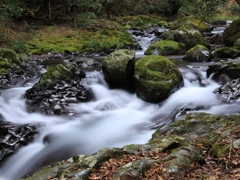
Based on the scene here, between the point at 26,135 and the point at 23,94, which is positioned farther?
the point at 23,94

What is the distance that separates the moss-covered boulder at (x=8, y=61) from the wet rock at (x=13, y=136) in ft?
15.9

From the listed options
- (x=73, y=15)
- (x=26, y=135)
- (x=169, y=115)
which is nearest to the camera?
(x=26, y=135)

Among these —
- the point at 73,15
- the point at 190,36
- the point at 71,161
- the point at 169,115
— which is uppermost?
the point at 73,15

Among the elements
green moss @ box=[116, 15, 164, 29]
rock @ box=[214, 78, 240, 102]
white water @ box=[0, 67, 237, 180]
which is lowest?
white water @ box=[0, 67, 237, 180]

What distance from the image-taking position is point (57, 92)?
29.9 ft

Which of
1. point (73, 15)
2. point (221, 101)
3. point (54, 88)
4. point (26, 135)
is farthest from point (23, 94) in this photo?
point (73, 15)

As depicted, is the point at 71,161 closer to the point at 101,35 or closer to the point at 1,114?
the point at 1,114

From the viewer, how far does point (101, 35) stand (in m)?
19.2

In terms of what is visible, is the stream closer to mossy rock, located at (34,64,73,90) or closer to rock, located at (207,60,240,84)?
rock, located at (207,60,240,84)

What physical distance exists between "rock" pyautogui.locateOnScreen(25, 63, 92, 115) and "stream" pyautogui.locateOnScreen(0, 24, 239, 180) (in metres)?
0.29

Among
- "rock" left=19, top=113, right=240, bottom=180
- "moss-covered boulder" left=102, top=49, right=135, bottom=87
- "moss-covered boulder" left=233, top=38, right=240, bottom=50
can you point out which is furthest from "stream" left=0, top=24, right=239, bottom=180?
"moss-covered boulder" left=233, top=38, right=240, bottom=50

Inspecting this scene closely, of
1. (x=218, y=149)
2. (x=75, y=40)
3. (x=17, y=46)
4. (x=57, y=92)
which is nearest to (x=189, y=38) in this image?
(x=75, y=40)

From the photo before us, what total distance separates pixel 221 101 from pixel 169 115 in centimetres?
187

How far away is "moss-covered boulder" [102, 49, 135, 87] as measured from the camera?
9648mm
